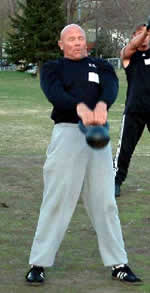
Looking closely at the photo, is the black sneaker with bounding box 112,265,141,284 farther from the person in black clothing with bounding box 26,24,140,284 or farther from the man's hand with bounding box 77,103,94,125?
the man's hand with bounding box 77,103,94,125

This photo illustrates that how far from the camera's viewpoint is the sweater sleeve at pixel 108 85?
16.4ft

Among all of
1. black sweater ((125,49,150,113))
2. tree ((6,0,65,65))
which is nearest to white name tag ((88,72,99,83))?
black sweater ((125,49,150,113))

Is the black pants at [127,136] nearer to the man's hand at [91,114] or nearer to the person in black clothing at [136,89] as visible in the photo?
the person in black clothing at [136,89]

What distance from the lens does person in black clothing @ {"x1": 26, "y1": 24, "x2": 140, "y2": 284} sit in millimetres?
5055

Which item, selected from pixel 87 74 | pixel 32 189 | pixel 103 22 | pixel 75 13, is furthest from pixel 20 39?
pixel 87 74

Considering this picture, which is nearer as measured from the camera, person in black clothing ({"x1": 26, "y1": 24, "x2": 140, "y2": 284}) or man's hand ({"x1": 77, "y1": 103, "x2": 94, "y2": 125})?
man's hand ({"x1": 77, "y1": 103, "x2": 94, "y2": 125})

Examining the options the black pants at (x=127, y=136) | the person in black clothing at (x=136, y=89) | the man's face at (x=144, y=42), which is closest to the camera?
the man's face at (x=144, y=42)

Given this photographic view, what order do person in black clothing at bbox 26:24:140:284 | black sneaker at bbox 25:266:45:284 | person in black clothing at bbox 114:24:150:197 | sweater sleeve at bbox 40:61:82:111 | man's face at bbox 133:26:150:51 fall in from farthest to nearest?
person in black clothing at bbox 114:24:150:197 → man's face at bbox 133:26:150:51 → black sneaker at bbox 25:266:45:284 → person in black clothing at bbox 26:24:140:284 → sweater sleeve at bbox 40:61:82:111

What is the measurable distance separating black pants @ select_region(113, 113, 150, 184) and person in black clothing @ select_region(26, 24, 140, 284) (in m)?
3.16

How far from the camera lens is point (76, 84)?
5051mm

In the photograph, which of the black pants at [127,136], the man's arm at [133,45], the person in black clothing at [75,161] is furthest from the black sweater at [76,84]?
the black pants at [127,136]

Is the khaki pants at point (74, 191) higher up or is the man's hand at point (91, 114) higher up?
the man's hand at point (91, 114)

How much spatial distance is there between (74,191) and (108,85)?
2.58ft

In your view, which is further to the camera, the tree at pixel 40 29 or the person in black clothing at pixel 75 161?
the tree at pixel 40 29
